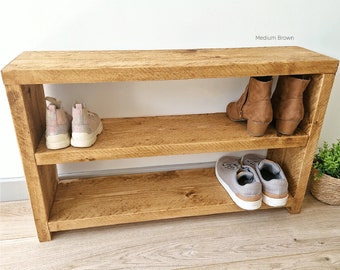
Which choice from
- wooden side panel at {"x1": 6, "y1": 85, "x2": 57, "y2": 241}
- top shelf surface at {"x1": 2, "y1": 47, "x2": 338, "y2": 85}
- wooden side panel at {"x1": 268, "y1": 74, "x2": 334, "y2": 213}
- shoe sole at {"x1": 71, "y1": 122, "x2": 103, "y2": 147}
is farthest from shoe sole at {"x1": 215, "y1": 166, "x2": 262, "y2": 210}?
wooden side panel at {"x1": 6, "y1": 85, "x2": 57, "y2": 241}

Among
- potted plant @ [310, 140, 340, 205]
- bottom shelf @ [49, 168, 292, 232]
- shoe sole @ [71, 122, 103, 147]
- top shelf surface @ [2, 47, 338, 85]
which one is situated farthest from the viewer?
potted plant @ [310, 140, 340, 205]

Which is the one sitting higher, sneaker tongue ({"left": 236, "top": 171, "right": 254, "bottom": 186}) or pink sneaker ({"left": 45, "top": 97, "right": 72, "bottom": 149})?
pink sneaker ({"left": 45, "top": 97, "right": 72, "bottom": 149})

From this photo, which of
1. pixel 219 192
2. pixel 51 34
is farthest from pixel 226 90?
pixel 51 34

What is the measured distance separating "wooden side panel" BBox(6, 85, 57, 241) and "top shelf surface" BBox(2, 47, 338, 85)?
0.07 m

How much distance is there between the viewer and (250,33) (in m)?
1.06

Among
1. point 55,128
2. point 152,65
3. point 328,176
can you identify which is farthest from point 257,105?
point 55,128

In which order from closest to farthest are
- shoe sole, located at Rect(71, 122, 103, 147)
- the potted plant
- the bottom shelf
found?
shoe sole, located at Rect(71, 122, 103, 147) < the bottom shelf < the potted plant

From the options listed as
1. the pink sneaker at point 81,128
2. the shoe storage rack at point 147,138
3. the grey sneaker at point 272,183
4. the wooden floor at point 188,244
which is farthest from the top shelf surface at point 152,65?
the wooden floor at point 188,244

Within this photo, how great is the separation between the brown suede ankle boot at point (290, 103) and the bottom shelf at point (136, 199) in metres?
0.31

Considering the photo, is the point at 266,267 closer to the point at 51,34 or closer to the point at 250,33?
the point at 250,33

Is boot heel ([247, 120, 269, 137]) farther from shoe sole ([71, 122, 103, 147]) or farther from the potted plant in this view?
shoe sole ([71, 122, 103, 147])

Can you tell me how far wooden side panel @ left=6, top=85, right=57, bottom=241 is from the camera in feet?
2.60

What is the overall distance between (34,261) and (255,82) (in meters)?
0.92

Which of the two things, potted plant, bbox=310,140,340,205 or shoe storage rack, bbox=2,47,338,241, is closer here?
shoe storage rack, bbox=2,47,338,241
